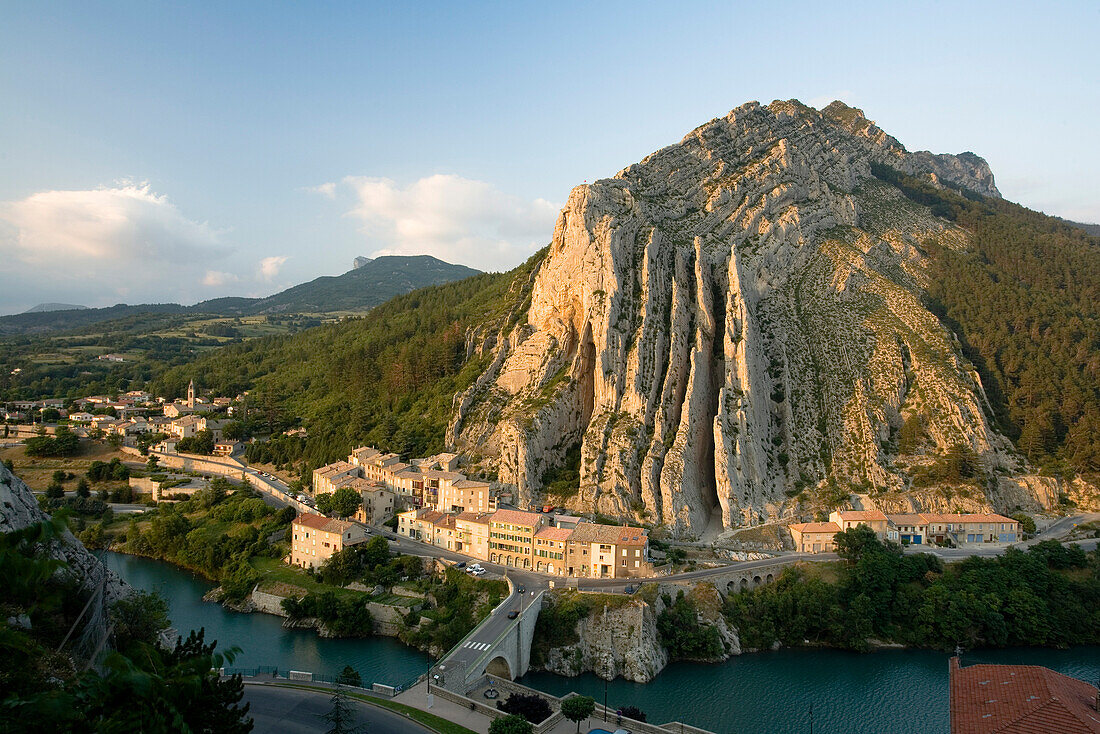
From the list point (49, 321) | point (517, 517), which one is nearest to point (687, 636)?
point (517, 517)

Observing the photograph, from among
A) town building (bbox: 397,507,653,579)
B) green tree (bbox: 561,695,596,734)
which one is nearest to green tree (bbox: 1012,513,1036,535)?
town building (bbox: 397,507,653,579)

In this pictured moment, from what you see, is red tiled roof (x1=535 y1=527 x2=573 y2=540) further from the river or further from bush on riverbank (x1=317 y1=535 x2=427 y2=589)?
the river

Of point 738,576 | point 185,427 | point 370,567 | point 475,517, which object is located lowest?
point 370,567

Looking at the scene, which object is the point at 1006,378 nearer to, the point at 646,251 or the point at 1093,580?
the point at 1093,580

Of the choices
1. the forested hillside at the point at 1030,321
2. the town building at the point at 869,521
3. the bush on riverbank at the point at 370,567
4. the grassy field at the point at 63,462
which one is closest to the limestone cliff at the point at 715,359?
the forested hillside at the point at 1030,321

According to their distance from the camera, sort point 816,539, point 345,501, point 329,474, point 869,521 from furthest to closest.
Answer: point 329,474
point 345,501
point 869,521
point 816,539

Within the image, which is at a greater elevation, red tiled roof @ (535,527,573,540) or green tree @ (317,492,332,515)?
green tree @ (317,492,332,515)

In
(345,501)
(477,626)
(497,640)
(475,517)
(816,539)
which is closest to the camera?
(497,640)

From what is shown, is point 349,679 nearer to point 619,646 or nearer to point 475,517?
point 619,646
